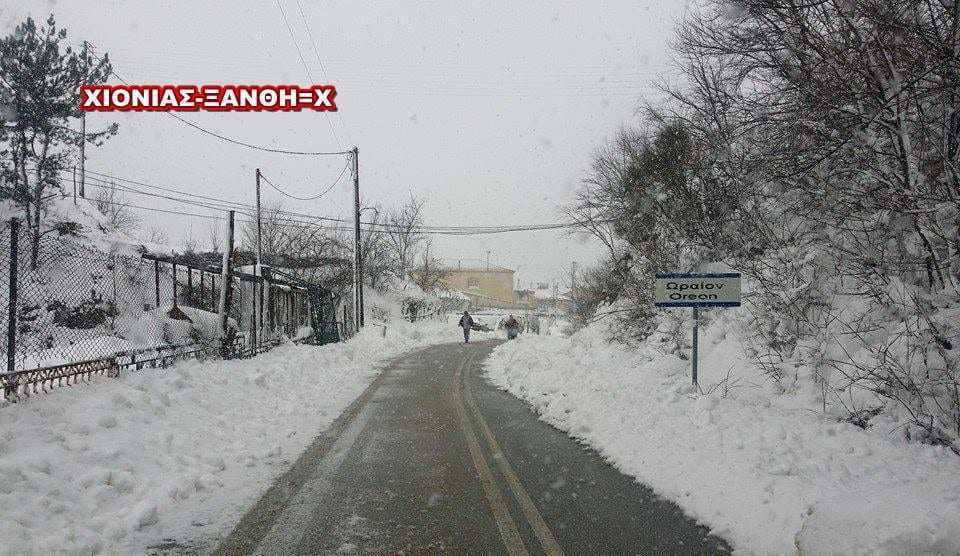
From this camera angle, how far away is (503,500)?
5.86 metres

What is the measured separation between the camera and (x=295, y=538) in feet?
15.9

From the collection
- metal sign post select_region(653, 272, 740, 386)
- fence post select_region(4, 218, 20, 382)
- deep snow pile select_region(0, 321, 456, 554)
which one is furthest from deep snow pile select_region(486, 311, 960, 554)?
fence post select_region(4, 218, 20, 382)

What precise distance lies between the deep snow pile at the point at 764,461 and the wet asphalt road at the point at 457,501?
1.26ft

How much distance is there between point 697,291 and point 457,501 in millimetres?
5092

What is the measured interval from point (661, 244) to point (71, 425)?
1239cm

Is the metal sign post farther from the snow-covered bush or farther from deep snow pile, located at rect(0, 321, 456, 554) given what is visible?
deep snow pile, located at rect(0, 321, 456, 554)

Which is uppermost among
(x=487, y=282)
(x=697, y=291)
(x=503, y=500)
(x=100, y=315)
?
(x=487, y=282)

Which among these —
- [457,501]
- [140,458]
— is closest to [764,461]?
[457,501]

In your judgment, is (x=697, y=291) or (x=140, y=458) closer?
(x=140, y=458)

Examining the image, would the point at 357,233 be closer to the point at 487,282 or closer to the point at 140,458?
the point at 140,458

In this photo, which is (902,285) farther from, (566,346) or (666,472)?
(566,346)

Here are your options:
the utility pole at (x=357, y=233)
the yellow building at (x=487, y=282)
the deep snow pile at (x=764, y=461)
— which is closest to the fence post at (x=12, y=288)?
the deep snow pile at (x=764, y=461)

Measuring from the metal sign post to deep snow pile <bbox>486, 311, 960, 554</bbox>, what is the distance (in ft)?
3.78

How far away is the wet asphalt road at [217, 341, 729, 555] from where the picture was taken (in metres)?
4.77
